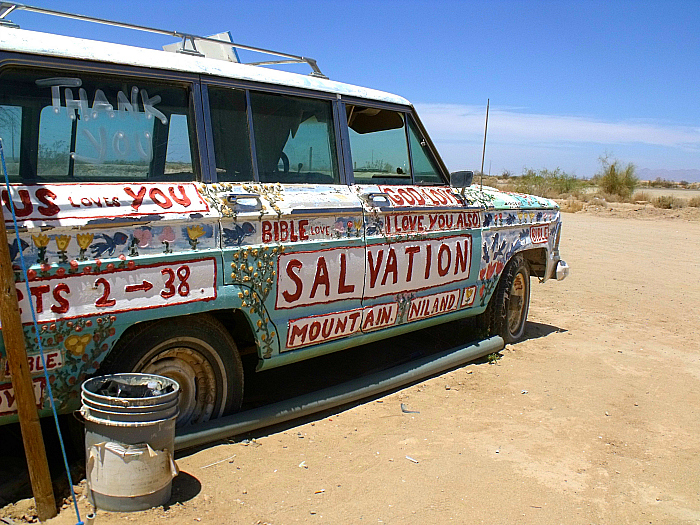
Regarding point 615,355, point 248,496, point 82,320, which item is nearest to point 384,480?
point 248,496

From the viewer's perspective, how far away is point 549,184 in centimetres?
3716

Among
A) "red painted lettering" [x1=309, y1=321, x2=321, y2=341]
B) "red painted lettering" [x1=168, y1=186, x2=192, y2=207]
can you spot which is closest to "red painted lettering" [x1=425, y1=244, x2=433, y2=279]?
"red painted lettering" [x1=309, y1=321, x2=321, y2=341]

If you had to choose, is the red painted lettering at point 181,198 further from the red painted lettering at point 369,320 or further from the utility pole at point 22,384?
the red painted lettering at point 369,320

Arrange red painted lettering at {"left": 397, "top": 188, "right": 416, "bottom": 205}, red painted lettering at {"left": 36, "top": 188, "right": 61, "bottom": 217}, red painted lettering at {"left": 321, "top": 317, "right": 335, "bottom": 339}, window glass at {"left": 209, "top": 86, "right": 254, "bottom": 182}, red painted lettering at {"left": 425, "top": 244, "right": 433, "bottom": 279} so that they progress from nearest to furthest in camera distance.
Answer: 1. red painted lettering at {"left": 36, "top": 188, "right": 61, "bottom": 217}
2. window glass at {"left": 209, "top": 86, "right": 254, "bottom": 182}
3. red painted lettering at {"left": 321, "top": 317, "right": 335, "bottom": 339}
4. red painted lettering at {"left": 397, "top": 188, "right": 416, "bottom": 205}
5. red painted lettering at {"left": 425, "top": 244, "right": 433, "bottom": 279}

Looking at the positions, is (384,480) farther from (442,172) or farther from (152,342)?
(442,172)

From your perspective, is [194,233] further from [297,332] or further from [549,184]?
[549,184]

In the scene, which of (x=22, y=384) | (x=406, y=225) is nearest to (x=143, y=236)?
(x=22, y=384)

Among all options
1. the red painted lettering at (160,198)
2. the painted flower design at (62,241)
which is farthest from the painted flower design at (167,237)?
the painted flower design at (62,241)

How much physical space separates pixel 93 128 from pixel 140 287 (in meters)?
0.83

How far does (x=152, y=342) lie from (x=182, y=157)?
1017 millimetres

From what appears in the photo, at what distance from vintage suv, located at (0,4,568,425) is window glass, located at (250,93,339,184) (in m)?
0.01

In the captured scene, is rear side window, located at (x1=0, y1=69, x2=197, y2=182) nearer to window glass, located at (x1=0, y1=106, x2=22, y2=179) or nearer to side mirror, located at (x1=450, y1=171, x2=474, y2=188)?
window glass, located at (x1=0, y1=106, x2=22, y2=179)

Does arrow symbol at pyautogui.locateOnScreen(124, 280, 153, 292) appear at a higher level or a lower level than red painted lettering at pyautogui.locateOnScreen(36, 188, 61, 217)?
lower

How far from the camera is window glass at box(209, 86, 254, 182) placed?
365cm
